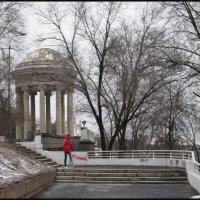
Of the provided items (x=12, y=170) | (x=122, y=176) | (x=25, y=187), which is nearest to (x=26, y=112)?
(x=122, y=176)

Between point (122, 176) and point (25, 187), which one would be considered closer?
point (25, 187)

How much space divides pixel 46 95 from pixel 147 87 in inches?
1135

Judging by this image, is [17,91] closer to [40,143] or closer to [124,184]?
[40,143]

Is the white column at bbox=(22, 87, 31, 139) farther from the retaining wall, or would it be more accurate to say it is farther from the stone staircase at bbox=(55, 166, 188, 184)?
the retaining wall

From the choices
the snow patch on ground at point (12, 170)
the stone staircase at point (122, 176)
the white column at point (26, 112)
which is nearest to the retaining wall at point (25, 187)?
the snow patch on ground at point (12, 170)

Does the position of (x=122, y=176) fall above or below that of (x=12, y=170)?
below

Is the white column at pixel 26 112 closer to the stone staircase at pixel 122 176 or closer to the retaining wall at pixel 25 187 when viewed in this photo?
the stone staircase at pixel 122 176

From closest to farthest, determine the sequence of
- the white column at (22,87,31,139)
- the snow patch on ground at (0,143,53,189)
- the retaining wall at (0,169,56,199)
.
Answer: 1. the retaining wall at (0,169,56,199)
2. the snow patch on ground at (0,143,53,189)
3. the white column at (22,87,31,139)

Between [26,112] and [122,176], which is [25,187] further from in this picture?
[26,112]

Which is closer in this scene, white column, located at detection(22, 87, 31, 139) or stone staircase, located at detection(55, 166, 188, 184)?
stone staircase, located at detection(55, 166, 188, 184)

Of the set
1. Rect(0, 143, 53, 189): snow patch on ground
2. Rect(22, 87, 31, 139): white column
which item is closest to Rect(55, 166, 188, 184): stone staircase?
Rect(0, 143, 53, 189): snow patch on ground

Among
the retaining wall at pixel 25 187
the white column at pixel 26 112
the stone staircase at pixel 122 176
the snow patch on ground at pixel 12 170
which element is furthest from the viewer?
the white column at pixel 26 112

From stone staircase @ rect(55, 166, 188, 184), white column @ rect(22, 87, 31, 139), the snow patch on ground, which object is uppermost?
white column @ rect(22, 87, 31, 139)

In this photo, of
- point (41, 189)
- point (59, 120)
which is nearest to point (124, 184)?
point (41, 189)
